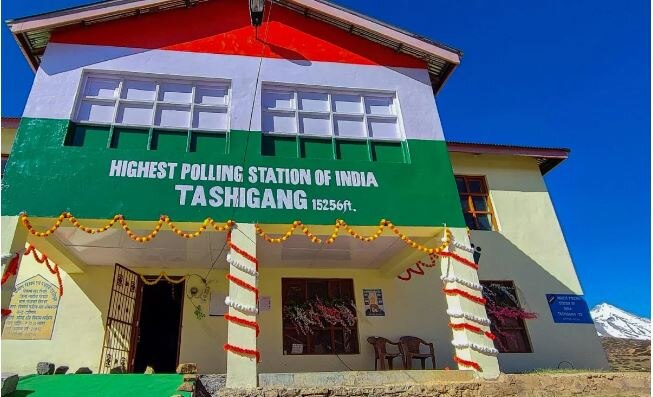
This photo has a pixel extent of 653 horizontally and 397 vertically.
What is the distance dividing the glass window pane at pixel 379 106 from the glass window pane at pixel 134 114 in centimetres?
434

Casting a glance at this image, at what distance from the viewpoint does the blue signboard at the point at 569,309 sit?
10.6 meters

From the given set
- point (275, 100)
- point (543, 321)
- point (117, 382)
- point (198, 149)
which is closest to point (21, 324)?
point (117, 382)

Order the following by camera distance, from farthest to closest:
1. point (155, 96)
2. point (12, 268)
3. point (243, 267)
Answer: point (155, 96)
point (243, 267)
point (12, 268)

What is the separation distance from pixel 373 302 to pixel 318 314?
4.42ft

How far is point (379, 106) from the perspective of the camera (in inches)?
364

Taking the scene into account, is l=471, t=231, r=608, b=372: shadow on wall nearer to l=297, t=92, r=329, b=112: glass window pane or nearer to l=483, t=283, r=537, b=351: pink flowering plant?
l=483, t=283, r=537, b=351: pink flowering plant

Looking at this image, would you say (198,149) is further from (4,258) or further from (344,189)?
(4,258)

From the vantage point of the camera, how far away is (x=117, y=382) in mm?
6203

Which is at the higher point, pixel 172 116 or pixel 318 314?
pixel 172 116

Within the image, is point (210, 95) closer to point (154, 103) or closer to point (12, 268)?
point (154, 103)

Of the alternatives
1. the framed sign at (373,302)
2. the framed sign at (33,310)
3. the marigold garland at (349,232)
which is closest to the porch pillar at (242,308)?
the marigold garland at (349,232)

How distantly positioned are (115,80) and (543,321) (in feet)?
36.0

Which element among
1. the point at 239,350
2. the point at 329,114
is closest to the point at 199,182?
the point at 239,350

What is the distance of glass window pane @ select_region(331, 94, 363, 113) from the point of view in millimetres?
9016
